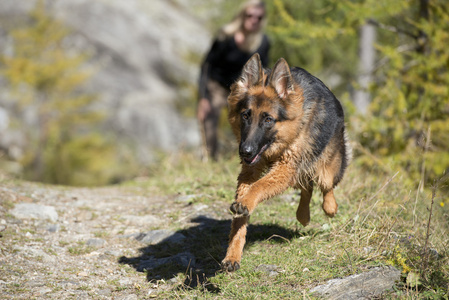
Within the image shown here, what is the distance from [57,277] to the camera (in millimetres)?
4039

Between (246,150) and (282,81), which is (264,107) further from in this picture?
(246,150)

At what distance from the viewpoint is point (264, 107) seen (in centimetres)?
405

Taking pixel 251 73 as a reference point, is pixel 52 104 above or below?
below

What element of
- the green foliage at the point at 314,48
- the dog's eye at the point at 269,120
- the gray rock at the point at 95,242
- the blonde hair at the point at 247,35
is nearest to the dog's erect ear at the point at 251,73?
the dog's eye at the point at 269,120

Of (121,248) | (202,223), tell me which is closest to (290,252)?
(202,223)

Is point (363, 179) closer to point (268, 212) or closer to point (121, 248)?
point (268, 212)

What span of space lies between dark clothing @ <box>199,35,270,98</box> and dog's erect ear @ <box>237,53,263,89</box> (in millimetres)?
3483

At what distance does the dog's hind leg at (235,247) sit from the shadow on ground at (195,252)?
31 cm

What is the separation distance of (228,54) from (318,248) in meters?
4.72

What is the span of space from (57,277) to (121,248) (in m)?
0.92

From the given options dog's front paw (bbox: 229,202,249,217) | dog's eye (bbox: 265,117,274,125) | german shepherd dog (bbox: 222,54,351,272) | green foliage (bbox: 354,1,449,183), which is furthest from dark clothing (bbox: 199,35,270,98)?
dog's front paw (bbox: 229,202,249,217)

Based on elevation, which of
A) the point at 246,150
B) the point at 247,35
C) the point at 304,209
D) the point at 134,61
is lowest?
the point at 304,209

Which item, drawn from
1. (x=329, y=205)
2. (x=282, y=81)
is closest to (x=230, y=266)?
(x=329, y=205)

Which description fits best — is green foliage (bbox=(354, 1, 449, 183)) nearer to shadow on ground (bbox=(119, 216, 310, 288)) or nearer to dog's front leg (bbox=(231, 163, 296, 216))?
shadow on ground (bbox=(119, 216, 310, 288))
